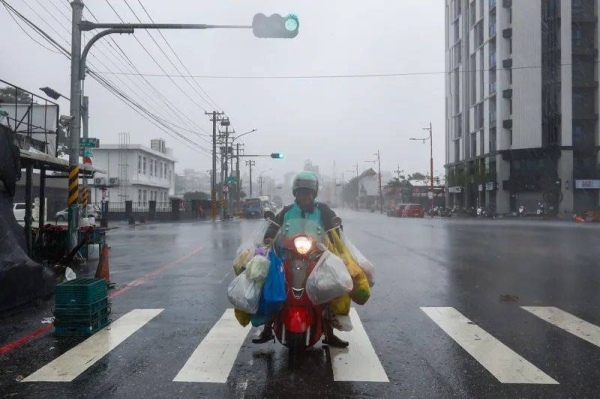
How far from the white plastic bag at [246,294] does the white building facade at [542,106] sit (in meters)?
52.1

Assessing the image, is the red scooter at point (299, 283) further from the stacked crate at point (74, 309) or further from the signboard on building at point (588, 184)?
the signboard on building at point (588, 184)

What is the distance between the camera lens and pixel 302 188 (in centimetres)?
583

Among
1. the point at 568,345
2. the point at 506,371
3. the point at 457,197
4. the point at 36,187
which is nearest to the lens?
the point at 506,371

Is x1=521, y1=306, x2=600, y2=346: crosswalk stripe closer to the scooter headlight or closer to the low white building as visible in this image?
the scooter headlight

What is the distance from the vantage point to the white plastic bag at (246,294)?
17.0 feet

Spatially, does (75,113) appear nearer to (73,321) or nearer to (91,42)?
(91,42)

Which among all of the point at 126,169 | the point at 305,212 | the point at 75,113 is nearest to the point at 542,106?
the point at 126,169

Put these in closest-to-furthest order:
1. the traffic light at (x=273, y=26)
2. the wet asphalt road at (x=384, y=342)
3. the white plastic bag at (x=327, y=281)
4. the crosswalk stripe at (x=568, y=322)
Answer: the wet asphalt road at (x=384, y=342) → the white plastic bag at (x=327, y=281) → the crosswalk stripe at (x=568, y=322) → the traffic light at (x=273, y=26)

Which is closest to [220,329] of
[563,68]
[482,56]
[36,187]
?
[36,187]

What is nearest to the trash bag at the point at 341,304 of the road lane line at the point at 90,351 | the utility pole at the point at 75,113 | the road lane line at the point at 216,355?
the road lane line at the point at 216,355

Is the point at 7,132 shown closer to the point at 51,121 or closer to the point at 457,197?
the point at 51,121

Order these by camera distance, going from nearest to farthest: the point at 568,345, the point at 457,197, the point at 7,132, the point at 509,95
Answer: the point at 568,345
the point at 7,132
the point at 509,95
the point at 457,197

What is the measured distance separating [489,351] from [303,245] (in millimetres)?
2419

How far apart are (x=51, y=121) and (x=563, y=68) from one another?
49.9 m
